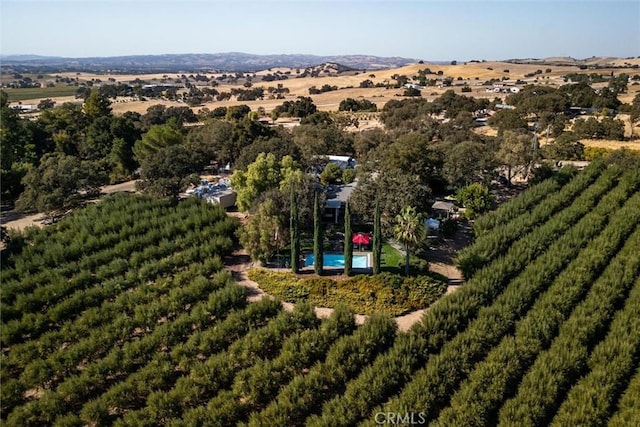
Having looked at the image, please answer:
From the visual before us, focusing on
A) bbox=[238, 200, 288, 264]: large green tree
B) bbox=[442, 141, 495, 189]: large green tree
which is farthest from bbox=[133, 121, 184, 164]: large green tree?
bbox=[442, 141, 495, 189]: large green tree

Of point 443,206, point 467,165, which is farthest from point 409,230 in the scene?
point 467,165

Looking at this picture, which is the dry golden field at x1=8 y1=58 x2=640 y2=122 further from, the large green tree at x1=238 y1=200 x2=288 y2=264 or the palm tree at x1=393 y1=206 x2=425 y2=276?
the palm tree at x1=393 y1=206 x2=425 y2=276

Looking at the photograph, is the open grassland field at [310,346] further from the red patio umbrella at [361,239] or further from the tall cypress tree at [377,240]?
the red patio umbrella at [361,239]

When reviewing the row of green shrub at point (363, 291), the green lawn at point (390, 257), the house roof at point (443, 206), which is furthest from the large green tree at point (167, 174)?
the house roof at point (443, 206)

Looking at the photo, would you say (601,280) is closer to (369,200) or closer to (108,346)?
(369,200)

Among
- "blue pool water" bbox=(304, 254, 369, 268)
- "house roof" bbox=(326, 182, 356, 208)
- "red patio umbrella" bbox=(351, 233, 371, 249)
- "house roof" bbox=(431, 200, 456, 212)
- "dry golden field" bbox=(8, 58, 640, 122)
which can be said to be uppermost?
"dry golden field" bbox=(8, 58, 640, 122)

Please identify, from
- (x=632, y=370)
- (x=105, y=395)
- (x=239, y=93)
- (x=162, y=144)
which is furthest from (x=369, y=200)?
(x=239, y=93)
